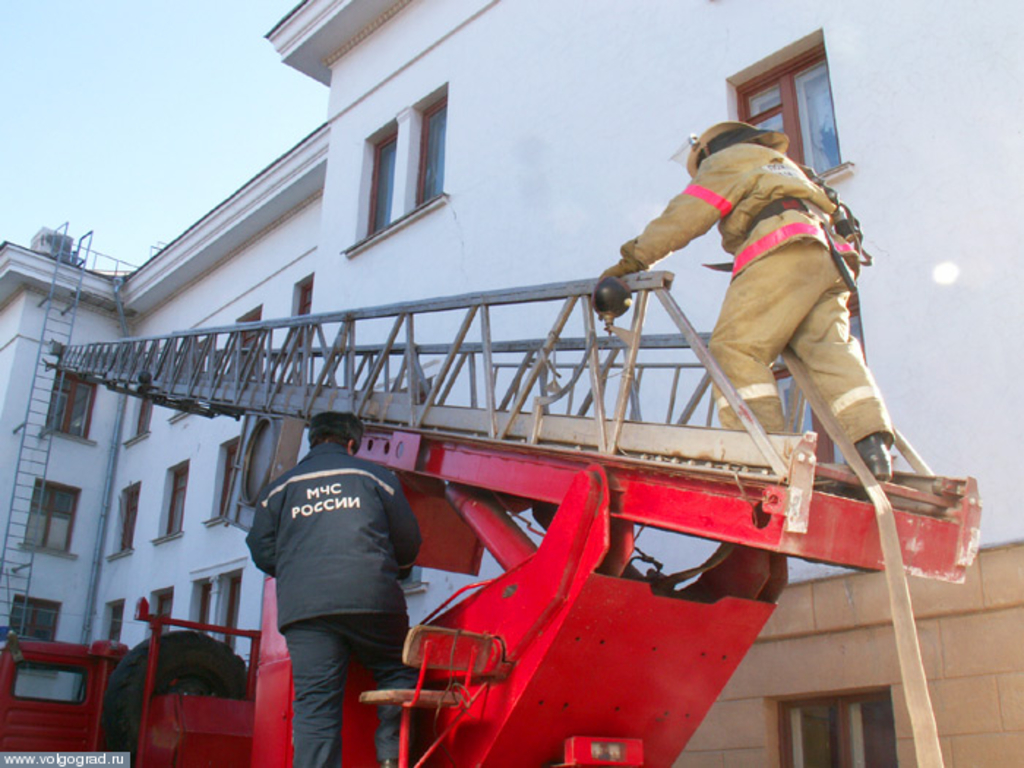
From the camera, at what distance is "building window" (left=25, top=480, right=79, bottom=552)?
18.1 m

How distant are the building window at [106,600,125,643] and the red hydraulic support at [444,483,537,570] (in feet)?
46.8

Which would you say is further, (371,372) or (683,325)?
(371,372)

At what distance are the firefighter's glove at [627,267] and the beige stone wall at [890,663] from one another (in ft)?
9.47

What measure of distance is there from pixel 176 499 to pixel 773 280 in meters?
14.8

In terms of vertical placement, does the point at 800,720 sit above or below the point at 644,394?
below

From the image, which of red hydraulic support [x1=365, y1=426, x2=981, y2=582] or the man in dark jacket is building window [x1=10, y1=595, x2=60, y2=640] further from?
red hydraulic support [x1=365, y1=426, x2=981, y2=582]

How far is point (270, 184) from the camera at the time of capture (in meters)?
14.8

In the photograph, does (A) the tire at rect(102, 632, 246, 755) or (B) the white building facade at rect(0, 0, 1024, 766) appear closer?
(B) the white building facade at rect(0, 0, 1024, 766)

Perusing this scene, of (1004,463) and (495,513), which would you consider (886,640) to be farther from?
(495,513)

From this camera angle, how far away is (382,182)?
12.2 m

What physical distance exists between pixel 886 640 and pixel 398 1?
970 centimetres

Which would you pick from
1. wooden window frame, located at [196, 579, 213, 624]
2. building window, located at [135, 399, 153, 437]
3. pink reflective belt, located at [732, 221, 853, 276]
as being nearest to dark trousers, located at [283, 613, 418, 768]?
pink reflective belt, located at [732, 221, 853, 276]

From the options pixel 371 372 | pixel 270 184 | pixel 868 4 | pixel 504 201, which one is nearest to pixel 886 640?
pixel 371 372

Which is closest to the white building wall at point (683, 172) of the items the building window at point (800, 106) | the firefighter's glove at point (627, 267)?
the building window at point (800, 106)
